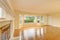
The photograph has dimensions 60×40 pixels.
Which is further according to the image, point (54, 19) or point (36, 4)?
point (54, 19)

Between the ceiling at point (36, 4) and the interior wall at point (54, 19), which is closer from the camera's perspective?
the ceiling at point (36, 4)

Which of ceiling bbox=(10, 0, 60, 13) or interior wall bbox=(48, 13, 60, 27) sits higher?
ceiling bbox=(10, 0, 60, 13)

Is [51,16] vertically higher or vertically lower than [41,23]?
higher

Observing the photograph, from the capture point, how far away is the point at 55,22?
973 centimetres

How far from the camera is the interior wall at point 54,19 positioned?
9.38 m

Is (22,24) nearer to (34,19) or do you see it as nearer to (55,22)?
(34,19)

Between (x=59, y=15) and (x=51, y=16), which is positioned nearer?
(x=59, y=15)

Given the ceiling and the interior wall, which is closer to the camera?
the ceiling

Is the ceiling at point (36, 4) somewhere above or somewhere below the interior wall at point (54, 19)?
above

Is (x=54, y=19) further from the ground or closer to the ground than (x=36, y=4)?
closer to the ground

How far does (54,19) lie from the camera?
32.6 ft

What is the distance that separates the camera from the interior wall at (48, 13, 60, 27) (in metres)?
9.38

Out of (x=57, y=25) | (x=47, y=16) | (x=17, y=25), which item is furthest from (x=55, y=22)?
(x=17, y=25)

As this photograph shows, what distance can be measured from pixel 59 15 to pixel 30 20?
3.92 m
